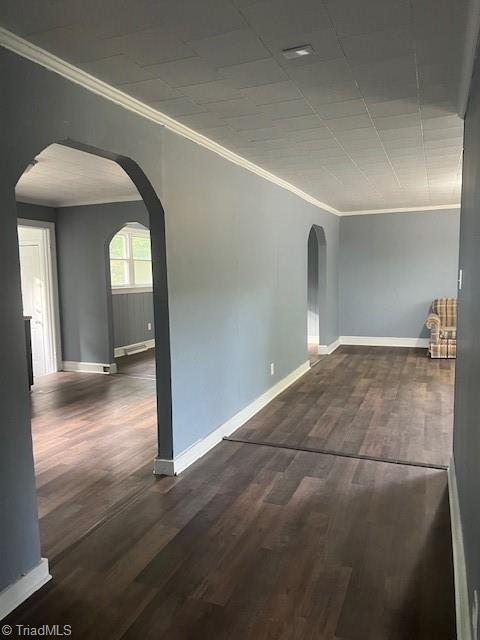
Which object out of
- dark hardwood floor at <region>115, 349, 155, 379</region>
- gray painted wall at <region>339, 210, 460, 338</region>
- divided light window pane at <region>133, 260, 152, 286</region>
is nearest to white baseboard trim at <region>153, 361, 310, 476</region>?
dark hardwood floor at <region>115, 349, 155, 379</region>

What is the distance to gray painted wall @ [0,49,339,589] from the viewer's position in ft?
6.72

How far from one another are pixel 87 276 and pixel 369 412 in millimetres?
4306

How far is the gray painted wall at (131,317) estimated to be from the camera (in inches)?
315

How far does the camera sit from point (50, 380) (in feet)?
21.1

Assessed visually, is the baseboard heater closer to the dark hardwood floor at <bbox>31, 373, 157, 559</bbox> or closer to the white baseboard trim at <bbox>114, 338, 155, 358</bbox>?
the white baseboard trim at <bbox>114, 338, 155, 358</bbox>

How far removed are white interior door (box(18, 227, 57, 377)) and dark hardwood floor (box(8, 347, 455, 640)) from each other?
8.81 ft

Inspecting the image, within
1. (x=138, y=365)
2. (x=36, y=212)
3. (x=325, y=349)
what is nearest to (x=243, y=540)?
(x=138, y=365)

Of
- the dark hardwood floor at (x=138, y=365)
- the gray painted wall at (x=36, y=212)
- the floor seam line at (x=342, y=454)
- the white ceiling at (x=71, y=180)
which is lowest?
the floor seam line at (x=342, y=454)

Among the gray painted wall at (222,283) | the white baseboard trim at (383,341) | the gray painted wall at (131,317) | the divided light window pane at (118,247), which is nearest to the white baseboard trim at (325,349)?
the white baseboard trim at (383,341)

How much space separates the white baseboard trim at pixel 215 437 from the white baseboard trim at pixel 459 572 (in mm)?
1785

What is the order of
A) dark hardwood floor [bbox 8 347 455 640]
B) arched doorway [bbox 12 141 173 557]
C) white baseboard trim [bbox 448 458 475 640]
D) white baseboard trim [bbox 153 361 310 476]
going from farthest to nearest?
white baseboard trim [bbox 153 361 310 476] < arched doorway [bbox 12 141 173 557] < dark hardwood floor [bbox 8 347 455 640] < white baseboard trim [bbox 448 458 475 640]

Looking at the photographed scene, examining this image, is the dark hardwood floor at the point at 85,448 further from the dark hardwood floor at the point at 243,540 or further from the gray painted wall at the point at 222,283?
the gray painted wall at the point at 222,283

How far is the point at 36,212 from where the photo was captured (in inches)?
257

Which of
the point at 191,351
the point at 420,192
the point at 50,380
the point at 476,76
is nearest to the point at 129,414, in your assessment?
the point at 191,351
